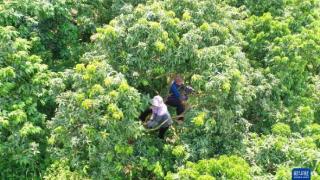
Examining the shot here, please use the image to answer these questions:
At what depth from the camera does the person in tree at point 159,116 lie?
26.7 ft

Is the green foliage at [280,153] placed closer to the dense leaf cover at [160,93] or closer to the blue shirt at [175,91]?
the dense leaf cover at [160,93]

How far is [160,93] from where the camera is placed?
373 inches

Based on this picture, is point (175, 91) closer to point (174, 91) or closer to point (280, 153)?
point (174, 91)

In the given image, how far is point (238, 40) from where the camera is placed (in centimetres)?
977

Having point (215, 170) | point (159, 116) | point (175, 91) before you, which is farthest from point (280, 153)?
point (175, 91)

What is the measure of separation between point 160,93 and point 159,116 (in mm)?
1226

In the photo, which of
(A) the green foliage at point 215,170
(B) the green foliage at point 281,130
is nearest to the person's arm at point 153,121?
(A) the green foliage at point 215,170

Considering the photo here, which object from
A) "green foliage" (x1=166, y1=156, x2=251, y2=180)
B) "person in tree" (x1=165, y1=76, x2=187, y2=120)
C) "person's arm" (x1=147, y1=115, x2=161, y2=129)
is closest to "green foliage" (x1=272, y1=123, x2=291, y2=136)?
"green foliage" (x1=166, y1=156, x2=251, y2=180)

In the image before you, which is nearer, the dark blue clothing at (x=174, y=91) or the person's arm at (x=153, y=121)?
the person's arm at (x=153, y=121)

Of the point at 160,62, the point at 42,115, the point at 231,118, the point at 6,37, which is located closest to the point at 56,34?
the point at 6,37

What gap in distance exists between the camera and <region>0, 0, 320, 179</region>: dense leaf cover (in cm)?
775

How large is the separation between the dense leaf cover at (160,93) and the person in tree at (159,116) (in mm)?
251

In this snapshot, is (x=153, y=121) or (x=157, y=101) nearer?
(x=157, y=101)

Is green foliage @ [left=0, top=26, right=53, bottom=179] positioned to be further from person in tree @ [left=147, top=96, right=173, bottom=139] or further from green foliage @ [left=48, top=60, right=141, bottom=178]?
person in tree @ [left=147, top=96, right=173, bottom=139]
